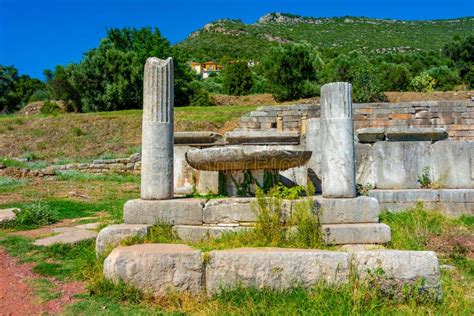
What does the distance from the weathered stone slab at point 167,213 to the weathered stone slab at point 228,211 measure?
11cm

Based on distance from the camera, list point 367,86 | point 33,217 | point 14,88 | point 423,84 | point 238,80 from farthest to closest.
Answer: point 14,88 < point 238,80 < point 423,84 < point 367,86 < point 33,217

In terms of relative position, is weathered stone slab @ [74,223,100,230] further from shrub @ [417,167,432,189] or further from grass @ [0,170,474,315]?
shrub @ [417,167,432,189]

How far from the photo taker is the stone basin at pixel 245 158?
5336mm

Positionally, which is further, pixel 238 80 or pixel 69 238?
pixel 238 80

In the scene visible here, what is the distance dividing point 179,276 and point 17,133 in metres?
21.2

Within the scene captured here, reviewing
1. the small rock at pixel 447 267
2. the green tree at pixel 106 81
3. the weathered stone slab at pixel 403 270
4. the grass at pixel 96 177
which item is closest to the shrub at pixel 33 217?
the weathered stone slab at pixel 403 270

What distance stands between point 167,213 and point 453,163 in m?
5.72

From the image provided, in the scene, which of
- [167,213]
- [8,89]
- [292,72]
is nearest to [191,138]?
[167,213]

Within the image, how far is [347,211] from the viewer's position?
5.09 meters

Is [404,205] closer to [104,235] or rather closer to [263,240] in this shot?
[263,240]

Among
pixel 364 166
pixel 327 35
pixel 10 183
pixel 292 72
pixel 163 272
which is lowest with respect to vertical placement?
pixel 163 272

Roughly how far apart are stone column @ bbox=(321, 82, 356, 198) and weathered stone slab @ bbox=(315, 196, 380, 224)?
0.53ft

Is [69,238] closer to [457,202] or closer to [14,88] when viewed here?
[457,202]

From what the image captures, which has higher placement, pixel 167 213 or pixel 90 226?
pixel 167 213
